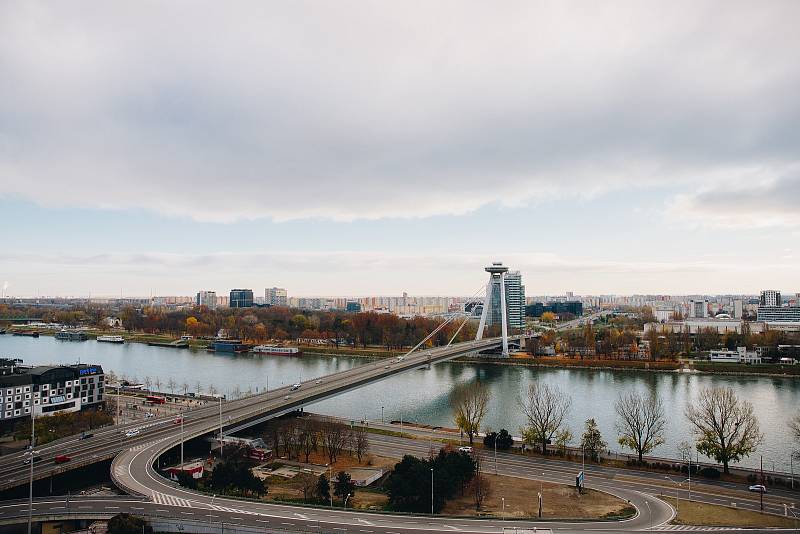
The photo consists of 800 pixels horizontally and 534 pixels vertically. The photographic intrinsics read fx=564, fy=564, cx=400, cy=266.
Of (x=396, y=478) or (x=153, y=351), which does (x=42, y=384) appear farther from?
(x=153, y=351)

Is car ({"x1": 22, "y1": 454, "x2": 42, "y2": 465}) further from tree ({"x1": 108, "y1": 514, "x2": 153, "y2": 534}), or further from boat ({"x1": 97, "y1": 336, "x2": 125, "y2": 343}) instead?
boat ({"x1": 97, "y1": 336, "x2": 125, "y2": 343})

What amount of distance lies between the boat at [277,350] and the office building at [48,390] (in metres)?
12.8

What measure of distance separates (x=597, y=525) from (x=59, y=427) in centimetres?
829

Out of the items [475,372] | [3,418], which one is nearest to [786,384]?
[475,372]

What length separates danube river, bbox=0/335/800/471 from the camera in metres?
11.1

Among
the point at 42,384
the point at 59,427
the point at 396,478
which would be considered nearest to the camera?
the point at 396,478

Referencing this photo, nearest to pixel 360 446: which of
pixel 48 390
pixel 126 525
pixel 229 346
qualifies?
pixel 126 525

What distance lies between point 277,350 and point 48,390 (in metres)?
14.4

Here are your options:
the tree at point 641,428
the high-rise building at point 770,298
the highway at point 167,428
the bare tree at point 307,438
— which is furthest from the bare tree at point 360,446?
the high-rise building at point 770,298

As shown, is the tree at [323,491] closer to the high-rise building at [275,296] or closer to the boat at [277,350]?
the boat at [277,350]

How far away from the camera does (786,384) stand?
15641 mm

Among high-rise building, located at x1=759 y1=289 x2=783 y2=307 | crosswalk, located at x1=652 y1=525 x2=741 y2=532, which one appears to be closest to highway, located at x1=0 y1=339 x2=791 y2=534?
crosswalk, located at x1=652 y1=525 x2=741 y2=532

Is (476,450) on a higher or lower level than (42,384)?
lower

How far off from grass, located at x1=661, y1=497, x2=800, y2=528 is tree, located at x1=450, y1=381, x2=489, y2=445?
11.5 ft
